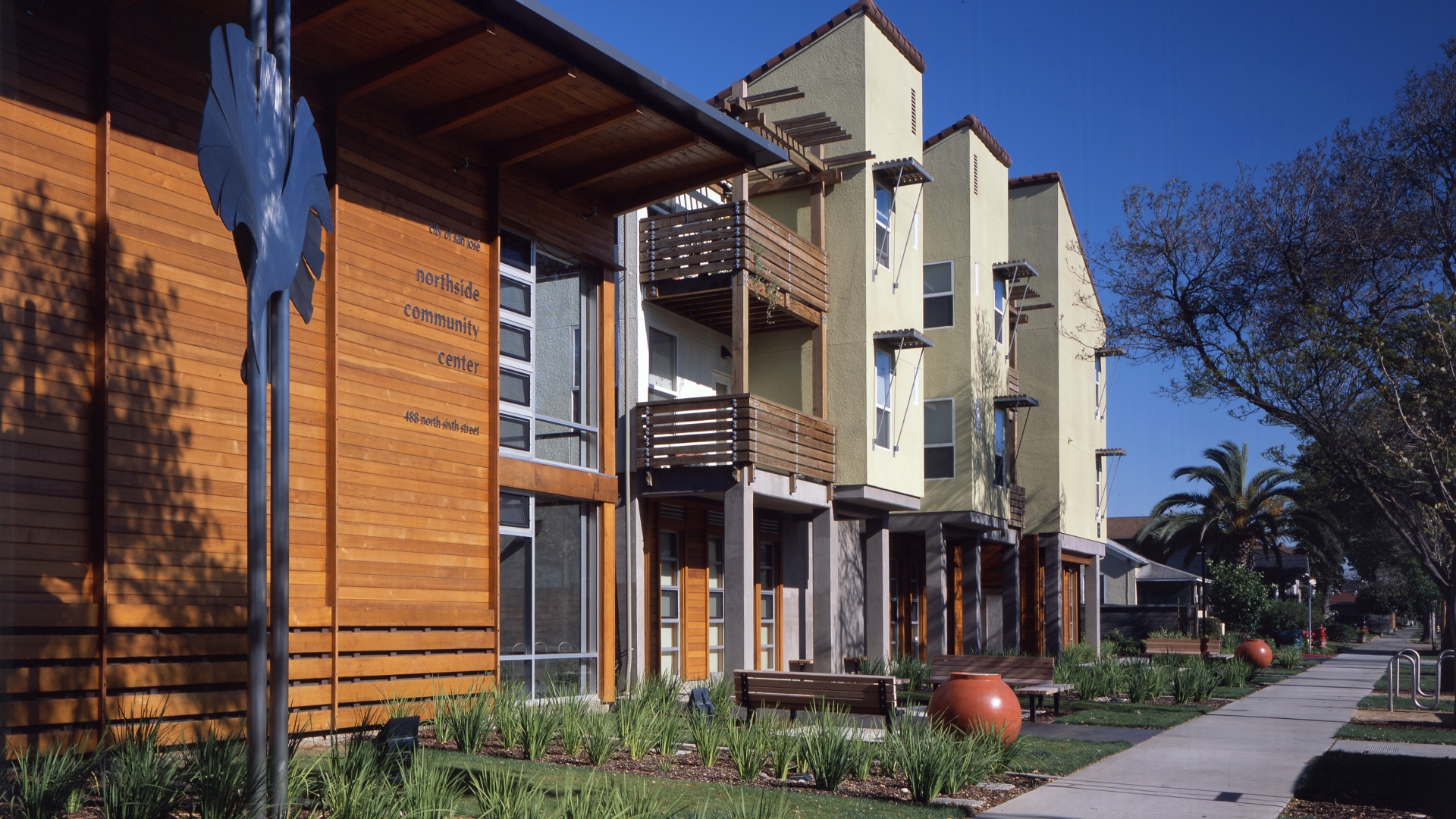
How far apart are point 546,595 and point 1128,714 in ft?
28.3

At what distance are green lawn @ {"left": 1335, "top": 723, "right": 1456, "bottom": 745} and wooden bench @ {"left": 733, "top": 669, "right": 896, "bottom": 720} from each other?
6.28 metres

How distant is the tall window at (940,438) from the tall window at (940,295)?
6.22 feet

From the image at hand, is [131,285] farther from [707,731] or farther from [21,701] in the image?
[707,731]

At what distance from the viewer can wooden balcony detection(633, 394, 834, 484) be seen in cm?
1930

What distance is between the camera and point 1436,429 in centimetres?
1681

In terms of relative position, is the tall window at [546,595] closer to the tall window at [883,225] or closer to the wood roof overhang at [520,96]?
the wood roof overhang at [520,96]

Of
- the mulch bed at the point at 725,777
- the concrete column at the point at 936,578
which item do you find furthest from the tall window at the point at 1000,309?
the mulch bed at the point at 725,777

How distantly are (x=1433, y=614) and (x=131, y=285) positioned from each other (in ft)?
265

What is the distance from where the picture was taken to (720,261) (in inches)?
785

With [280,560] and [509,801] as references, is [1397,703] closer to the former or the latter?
[509,801]

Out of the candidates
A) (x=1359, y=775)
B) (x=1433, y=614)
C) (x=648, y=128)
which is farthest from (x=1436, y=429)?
(x=1433, y=614)

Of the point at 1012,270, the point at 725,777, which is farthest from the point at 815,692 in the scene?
the point at 1012,270

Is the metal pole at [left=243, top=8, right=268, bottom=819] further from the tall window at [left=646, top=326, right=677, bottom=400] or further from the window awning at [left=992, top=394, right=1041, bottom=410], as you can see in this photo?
the window awning at [left=992, top=394, right=1041, bottom=410]

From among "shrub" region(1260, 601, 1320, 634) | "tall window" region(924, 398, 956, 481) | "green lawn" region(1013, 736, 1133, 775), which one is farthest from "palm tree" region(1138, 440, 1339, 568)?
"green lawn" region(1013, 736, 1133, 775)
